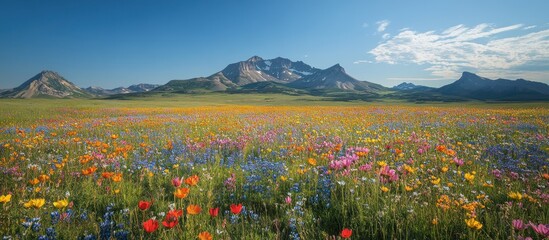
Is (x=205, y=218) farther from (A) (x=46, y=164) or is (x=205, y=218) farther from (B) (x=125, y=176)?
(A) (x=46, y=164)

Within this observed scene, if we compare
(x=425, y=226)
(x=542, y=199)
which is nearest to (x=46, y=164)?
(x=425, y=226)

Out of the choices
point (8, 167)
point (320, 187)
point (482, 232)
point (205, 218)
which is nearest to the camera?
point (482, 232)

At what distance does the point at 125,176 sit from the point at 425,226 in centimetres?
552

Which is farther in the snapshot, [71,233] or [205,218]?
[205,218]

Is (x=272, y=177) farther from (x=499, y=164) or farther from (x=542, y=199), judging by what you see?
(x=499, y=164)

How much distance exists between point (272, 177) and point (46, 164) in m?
5.48

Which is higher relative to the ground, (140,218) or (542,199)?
(542,199)

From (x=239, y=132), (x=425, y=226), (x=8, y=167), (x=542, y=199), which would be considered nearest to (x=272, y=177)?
(x=425, y=226)

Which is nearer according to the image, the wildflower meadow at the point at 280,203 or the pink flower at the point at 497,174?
the wildflower meadow at the point at 280,203

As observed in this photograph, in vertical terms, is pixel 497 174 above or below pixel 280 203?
above

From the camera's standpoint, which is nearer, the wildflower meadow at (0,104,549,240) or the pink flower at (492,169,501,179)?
the wildflower meadow at (0,104,549,240)

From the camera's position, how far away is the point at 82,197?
4.33 m

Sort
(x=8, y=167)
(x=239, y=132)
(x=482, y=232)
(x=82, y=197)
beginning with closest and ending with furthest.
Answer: (x=482, y=232), (x=82, y=197), (x=8, y=167), (x=239, y=132)

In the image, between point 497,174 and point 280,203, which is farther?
point 497,174
